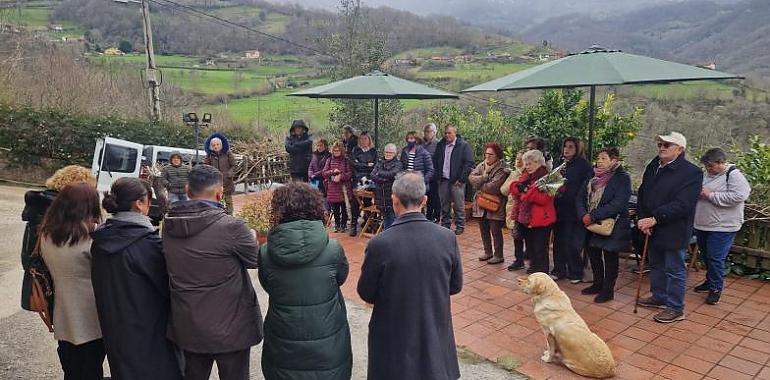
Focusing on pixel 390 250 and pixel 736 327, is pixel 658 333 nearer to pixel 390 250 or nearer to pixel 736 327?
pixel 736 327

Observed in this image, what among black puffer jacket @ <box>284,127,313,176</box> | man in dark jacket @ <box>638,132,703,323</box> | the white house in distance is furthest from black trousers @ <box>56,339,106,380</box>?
the white house in distance

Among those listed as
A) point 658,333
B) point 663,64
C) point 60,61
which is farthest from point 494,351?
point 60,61

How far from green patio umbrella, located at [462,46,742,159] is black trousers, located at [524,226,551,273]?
1.45 meters

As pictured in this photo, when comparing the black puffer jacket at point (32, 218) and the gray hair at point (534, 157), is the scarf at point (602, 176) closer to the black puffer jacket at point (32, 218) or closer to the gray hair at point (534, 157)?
the gray hair at point (534, 157)

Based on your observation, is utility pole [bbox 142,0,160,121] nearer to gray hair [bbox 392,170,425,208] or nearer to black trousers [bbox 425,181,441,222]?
black trousers [bbox 425,181,441,222]

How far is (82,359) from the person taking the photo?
275 cm

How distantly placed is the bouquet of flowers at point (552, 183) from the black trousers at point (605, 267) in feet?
2.05

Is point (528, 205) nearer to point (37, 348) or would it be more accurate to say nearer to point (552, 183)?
point (552, 183)

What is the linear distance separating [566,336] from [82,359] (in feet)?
9.45

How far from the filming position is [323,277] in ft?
7.59

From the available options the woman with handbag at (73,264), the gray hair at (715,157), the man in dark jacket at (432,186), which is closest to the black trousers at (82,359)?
the woman with handbag at (73,264)

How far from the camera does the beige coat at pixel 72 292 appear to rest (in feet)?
8.47

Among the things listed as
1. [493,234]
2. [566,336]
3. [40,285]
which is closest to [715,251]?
[566,336]

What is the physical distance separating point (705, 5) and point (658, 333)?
55648mm
